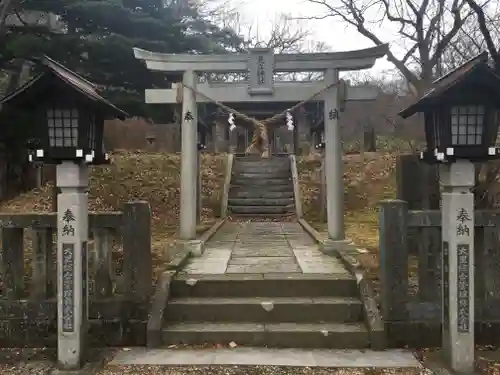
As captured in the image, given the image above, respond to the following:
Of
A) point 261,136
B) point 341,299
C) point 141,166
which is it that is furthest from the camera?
point 141,166

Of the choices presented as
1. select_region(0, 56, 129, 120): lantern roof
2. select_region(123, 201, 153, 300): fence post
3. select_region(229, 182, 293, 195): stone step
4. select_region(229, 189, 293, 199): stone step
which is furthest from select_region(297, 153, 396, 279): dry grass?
select_region(0, 56, 129, 120): lantern roof

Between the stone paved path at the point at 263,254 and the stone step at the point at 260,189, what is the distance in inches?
188

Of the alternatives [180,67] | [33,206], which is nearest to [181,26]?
[180,67]

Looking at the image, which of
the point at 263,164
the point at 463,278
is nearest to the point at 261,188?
the point at 263,164

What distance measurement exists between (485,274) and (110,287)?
4.58 metres

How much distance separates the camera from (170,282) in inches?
267

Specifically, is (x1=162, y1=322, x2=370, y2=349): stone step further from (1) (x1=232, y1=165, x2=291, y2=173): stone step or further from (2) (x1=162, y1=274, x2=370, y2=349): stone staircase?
(1) (x1=232, y1=165, x2=291, y2=173): stone step

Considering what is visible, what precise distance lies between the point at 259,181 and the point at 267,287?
12310 mm

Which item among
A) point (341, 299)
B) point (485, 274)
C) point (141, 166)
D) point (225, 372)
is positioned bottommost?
point (225, 372)

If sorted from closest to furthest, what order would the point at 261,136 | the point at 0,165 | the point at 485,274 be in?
the point at 485,274, the point at 261,136, the point at 0,165

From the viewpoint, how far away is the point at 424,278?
594 centimetres

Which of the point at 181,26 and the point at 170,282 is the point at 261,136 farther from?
the point at 170,282

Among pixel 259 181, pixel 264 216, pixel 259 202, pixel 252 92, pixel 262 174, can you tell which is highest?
pixel 252 92

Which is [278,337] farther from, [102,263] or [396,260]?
[102,263]
